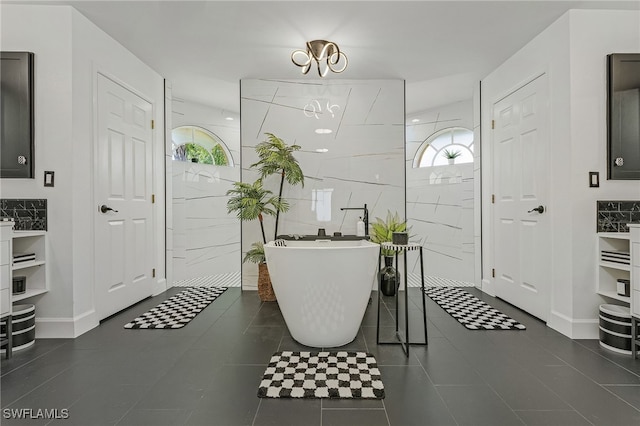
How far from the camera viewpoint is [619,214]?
8.26 ft

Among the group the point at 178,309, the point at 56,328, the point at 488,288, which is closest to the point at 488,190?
the point at 488,288

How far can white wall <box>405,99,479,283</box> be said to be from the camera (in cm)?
489

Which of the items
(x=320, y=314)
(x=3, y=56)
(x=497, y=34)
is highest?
(x=497, y=34)

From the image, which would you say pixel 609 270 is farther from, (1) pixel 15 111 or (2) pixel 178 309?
(1) pixel 15 111

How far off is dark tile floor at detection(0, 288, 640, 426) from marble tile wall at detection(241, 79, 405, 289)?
5.30ft

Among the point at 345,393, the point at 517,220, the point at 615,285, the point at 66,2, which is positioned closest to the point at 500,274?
the point at 517,220

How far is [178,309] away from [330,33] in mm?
2819

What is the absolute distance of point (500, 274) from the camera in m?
3.59

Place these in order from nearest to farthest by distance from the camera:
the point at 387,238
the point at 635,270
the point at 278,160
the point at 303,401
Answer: the point at 303,401 → the point at 635,270 → the point at 387,238 → the point at 278,160

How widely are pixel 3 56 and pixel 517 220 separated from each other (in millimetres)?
4330

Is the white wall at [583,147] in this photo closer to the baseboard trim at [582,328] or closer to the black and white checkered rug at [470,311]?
the baseboard trim at [582,328]

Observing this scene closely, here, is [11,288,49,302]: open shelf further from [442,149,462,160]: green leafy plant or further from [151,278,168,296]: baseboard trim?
[442,149,462,160]: green leafy plant

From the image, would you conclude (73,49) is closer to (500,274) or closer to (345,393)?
(345,393)

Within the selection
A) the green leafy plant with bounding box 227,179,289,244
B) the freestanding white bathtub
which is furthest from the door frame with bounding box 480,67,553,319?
the green leafy plant with bounding box 227,179,289,244
